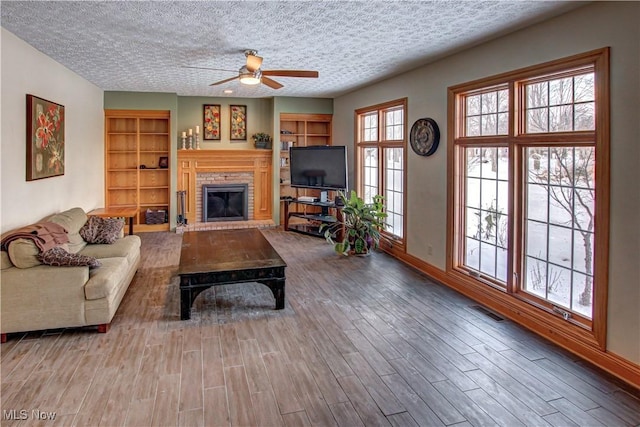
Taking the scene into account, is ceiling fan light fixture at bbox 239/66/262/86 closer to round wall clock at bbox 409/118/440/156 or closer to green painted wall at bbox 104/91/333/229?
round wall clock at bbox 409/118/440/156

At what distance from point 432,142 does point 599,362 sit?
3037 mm

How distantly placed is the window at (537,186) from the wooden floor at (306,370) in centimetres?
46

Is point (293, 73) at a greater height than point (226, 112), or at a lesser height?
lesser

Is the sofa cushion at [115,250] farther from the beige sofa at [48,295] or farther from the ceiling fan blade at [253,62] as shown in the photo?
the ceiling fan blade at [253,62]

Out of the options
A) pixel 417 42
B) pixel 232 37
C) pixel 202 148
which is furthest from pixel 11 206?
pixel 202 148

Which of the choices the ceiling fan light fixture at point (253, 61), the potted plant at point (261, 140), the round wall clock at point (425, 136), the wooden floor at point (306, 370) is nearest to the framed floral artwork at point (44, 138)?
the wooden floor at point (306, 370)

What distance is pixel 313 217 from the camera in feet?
27.1

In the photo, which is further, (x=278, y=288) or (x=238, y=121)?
(x=238, y=121)

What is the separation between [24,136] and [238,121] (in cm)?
499

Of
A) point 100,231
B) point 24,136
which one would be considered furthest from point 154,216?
point 24,136

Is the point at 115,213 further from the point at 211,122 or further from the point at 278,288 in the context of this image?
the point at 278,288

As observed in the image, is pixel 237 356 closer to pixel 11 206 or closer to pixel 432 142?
pixel 11 206

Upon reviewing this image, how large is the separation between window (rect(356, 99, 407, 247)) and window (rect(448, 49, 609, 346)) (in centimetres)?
142

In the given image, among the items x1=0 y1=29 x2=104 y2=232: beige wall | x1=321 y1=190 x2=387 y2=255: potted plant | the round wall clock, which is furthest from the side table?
the round wall clock
